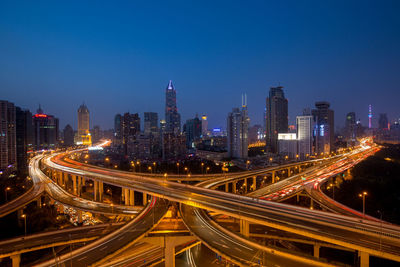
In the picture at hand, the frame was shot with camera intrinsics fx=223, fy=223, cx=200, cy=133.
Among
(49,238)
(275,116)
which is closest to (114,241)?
(49,238)

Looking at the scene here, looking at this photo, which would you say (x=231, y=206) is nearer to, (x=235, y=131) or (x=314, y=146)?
(x=235, y=131)

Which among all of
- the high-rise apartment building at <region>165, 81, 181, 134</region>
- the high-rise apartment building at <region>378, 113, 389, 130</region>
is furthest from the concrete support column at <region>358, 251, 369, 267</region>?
the high-rise apartment building at <region>378, 113, 389, 130</region>

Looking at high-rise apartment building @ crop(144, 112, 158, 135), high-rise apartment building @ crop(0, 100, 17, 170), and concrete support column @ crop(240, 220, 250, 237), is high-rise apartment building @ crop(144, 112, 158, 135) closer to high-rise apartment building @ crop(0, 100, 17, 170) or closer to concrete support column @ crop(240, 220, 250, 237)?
high-rise apartment building @ crop(0, 100, 17, 170)

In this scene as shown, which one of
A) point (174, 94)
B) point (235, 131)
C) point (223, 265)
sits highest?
point (174, 94)

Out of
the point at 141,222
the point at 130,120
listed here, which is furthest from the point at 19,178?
the point at 130,120

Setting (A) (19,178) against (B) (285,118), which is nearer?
(A) (19,178)

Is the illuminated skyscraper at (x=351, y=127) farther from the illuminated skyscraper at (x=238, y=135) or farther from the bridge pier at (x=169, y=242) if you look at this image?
the bridge pier at (x=169, y=242)

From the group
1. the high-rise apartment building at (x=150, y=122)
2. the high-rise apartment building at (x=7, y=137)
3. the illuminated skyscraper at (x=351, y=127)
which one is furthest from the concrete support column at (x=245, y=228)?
the illuminated skyscraper at (x=351, y=127)
